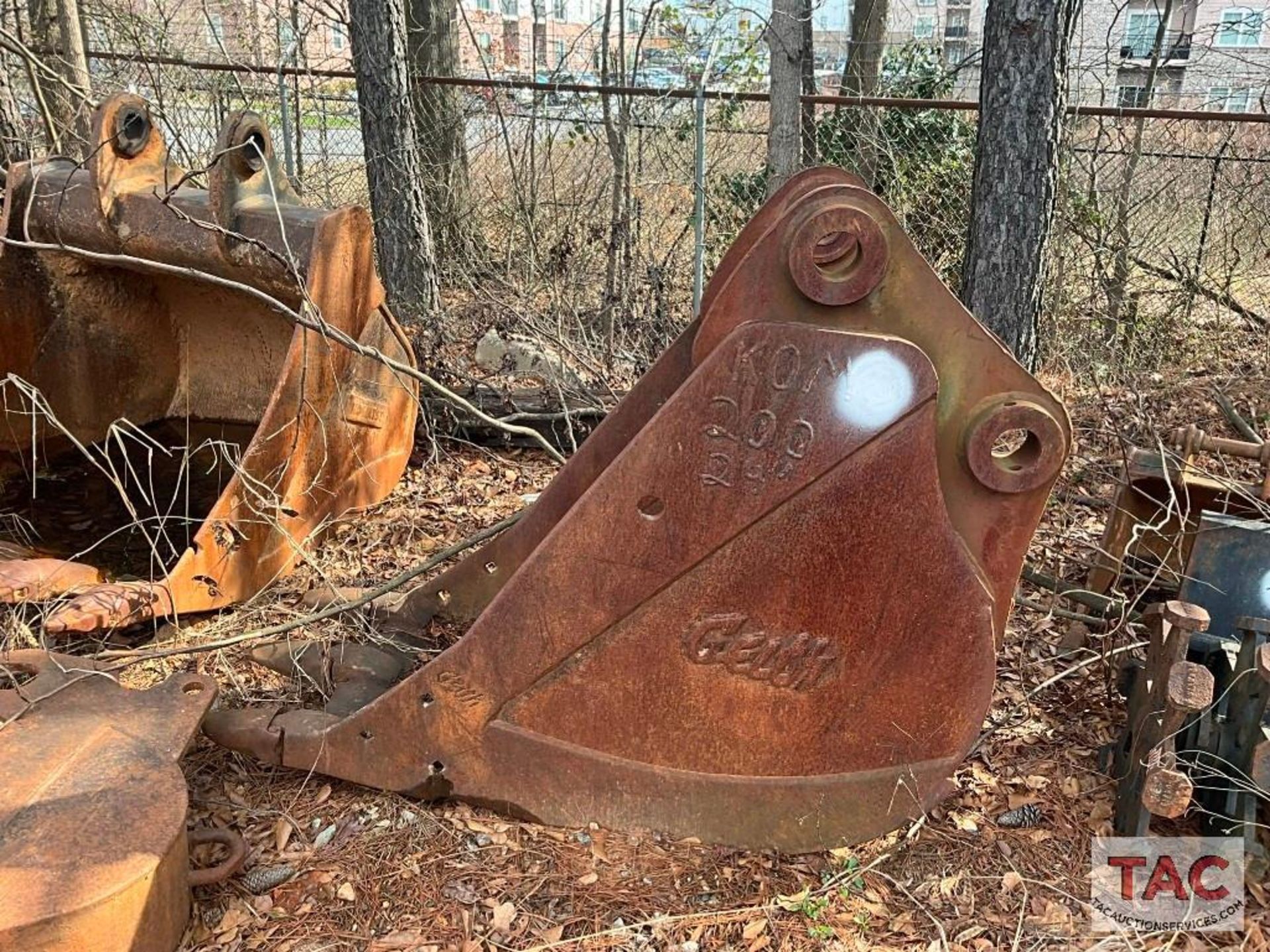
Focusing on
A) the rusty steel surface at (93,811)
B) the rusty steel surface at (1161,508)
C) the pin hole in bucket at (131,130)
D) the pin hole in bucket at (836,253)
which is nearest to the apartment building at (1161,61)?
the rusty steel surface at (1161,508)

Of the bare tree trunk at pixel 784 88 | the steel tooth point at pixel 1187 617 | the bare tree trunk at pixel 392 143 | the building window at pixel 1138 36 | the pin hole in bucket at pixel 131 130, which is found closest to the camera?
the steel tooth point at pixel 1187 617

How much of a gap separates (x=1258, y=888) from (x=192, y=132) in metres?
8.90

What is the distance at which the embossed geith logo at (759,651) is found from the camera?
7.54ft

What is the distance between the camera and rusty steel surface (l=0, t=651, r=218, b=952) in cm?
188

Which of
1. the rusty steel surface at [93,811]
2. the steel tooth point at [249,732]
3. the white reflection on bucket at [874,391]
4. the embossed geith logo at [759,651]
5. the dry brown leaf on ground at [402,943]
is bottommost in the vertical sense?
the dry brown leaf on ground at [402,943]

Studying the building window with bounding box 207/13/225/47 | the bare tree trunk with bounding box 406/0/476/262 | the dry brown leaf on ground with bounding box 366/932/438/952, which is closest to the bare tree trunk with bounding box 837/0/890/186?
the bare tree trunk with bounding box 406/0/476/262

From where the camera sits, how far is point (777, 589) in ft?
7.43

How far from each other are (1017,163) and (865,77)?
15.7ft

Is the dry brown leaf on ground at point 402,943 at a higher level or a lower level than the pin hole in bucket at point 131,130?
lower

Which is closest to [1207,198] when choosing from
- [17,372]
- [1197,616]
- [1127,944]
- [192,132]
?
[1197,616]

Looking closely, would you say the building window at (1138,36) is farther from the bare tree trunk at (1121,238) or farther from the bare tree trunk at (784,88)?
the bare tree trunk at (784,88)

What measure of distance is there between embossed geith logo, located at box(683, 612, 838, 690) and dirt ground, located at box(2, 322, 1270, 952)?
1.60 ft

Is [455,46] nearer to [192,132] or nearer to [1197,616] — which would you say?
[192,132]

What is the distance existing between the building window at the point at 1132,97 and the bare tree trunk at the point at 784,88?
227 cm
